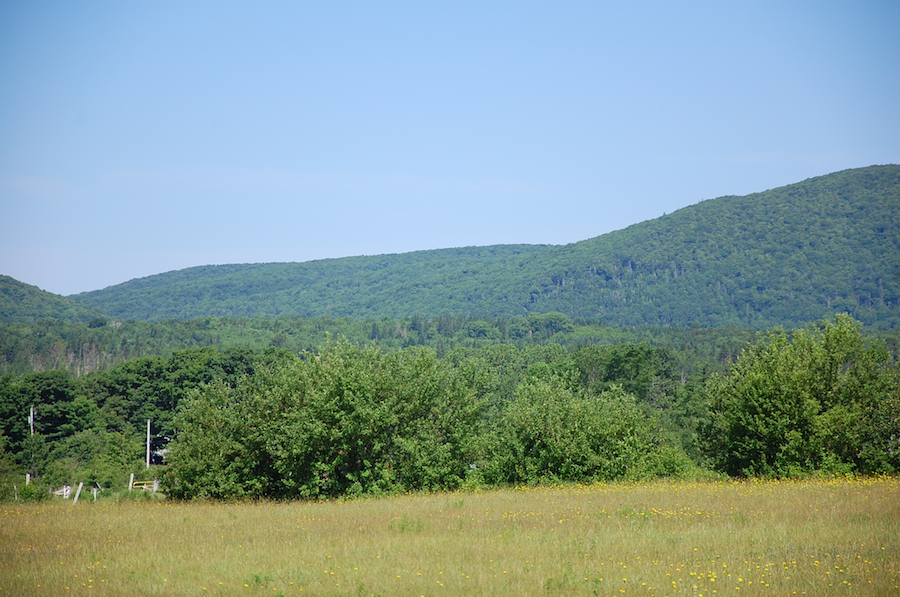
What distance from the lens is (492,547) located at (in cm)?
1567

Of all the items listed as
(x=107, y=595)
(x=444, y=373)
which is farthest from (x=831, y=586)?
(x=444, y=373)

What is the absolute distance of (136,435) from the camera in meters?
96.5

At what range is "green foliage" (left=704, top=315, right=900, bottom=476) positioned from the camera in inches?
1091

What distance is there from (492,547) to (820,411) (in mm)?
18705

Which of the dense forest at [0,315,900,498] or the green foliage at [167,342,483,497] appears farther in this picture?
the dense forest at [0,315,900,498]

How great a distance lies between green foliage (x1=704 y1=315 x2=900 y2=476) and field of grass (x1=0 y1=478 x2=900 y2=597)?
482cm

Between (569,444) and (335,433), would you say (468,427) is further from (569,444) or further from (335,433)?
(335,433)

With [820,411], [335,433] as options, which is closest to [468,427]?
[335,433]

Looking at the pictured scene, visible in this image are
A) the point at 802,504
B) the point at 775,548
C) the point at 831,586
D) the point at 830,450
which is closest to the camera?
the point at 831,586

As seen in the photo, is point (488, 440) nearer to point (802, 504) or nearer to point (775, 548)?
point (802, 504)

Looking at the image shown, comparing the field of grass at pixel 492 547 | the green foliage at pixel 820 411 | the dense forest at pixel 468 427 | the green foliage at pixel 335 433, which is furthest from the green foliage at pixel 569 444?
the field of grass at pixel 492 547

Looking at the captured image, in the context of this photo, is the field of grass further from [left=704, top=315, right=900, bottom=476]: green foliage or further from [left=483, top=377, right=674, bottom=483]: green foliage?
[left=483, top=377, right=674, bottom=483]: green foliage

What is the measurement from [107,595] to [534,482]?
711 inches

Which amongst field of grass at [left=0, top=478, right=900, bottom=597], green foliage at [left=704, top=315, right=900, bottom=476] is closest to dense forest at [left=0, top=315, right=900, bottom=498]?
green foliage at [left=704, top=315, right=900, bottom=476]
